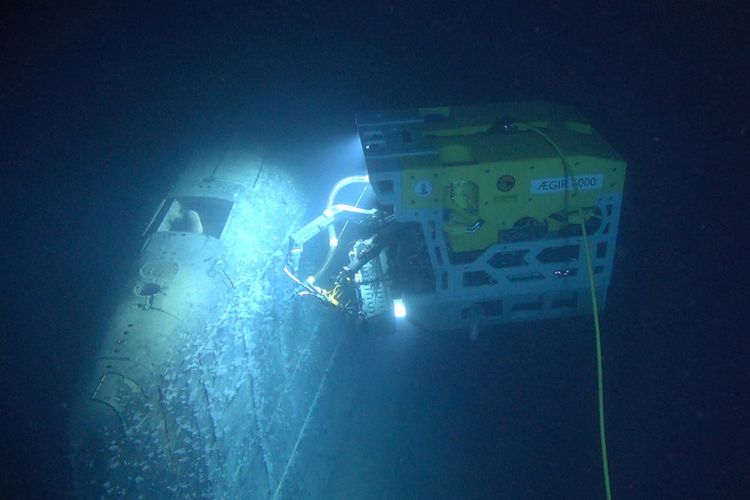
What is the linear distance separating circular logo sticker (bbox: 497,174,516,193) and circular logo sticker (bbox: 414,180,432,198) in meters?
0.54

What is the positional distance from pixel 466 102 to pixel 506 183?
2500mm

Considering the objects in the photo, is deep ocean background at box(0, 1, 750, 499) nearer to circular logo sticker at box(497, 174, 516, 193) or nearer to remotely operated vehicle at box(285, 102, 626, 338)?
remotely operated vehicle at box(285, 102, 626, 338)

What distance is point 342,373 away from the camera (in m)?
4.50

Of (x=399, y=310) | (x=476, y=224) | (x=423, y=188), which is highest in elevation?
(x=423, y=188)

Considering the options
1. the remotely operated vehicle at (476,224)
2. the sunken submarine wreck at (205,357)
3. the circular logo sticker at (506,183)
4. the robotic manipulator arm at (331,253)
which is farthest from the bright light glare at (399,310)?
the circular logo sticker at (506,183)

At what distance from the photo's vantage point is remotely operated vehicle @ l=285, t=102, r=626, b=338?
381 cm

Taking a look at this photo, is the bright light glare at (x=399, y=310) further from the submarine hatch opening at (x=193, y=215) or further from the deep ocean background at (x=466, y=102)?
the submarine hatch opening at (x=193, y=215)

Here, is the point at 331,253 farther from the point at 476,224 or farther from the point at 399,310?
the point at 476,224

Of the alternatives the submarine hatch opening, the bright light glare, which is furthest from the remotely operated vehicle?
the submarine hatch opening

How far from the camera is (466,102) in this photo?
6.00 meters

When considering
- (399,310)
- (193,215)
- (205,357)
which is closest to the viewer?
(205,357)

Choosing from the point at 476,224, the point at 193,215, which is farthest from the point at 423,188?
the point at 193,215

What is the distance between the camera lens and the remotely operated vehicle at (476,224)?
3.81 metres

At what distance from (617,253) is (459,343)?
2328mm
